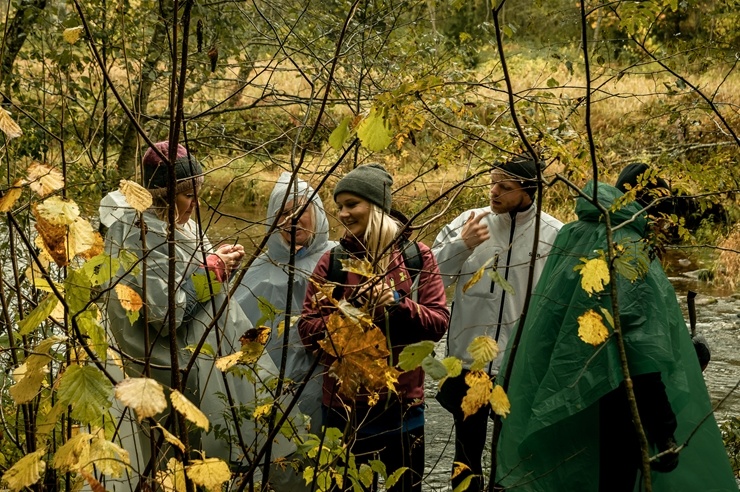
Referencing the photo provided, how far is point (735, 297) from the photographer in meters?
11.1

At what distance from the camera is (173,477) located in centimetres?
194

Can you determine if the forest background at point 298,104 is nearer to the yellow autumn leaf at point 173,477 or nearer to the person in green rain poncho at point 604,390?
the yellow autumn leaf at point 173,477

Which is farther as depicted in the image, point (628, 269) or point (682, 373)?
point (682, 373)

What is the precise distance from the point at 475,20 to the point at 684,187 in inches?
914

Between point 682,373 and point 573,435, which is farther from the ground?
point 682,373

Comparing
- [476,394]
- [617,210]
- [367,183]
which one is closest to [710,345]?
[617,210]

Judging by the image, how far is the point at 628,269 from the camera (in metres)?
2.28

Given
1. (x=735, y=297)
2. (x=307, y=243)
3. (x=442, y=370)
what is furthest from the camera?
(x=735, y=297)

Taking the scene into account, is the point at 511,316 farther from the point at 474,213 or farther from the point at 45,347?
the point at 45,347

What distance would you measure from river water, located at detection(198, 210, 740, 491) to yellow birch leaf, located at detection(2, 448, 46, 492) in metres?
1.29

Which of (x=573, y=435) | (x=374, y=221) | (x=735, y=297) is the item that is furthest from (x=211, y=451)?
(x=735, y=297)

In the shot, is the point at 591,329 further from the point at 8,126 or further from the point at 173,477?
the point at 8,126

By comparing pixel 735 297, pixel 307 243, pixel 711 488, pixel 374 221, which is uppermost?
pixel 374 221

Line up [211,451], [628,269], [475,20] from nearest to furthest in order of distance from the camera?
[628,269] < [211,451] < [475,20]
